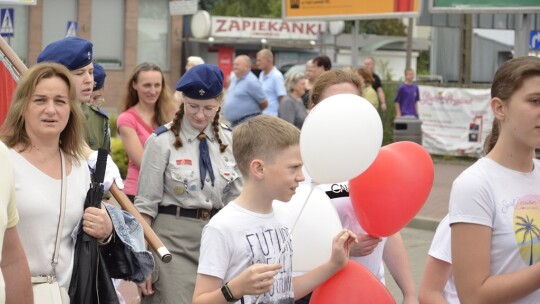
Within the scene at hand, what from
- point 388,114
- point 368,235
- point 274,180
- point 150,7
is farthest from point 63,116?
point 150,7

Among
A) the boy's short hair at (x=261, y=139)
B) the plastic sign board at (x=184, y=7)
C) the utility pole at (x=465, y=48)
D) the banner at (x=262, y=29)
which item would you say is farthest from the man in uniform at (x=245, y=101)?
the banner at (x=262, y=29)

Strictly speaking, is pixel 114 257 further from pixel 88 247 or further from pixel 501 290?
pixel 501 290

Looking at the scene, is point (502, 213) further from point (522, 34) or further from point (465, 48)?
point (465, 48)

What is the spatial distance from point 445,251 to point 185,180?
2.08m

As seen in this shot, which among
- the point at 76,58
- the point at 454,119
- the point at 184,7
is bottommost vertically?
the point at 454,119

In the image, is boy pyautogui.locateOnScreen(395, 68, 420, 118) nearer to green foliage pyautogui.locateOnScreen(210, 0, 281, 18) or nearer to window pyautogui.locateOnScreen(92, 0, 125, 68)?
window pyautogui.locateOnScreen(92, 0, 125, 68)

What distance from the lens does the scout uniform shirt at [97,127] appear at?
602cm

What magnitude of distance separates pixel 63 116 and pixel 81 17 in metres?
39.7

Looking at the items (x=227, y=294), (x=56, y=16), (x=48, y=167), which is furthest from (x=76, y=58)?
(x=56, y=16)

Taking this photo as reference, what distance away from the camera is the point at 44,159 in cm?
429

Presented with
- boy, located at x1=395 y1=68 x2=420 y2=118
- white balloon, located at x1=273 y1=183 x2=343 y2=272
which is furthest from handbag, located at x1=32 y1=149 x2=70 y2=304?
boy, located at x1=395 y1=68 x2=420 y2=118

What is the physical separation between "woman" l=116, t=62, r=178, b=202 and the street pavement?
1.20m

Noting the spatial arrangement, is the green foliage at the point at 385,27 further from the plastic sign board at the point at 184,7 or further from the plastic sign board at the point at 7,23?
the plastic sign board at the point at 7,23

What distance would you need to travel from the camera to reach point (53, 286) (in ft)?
13.6
